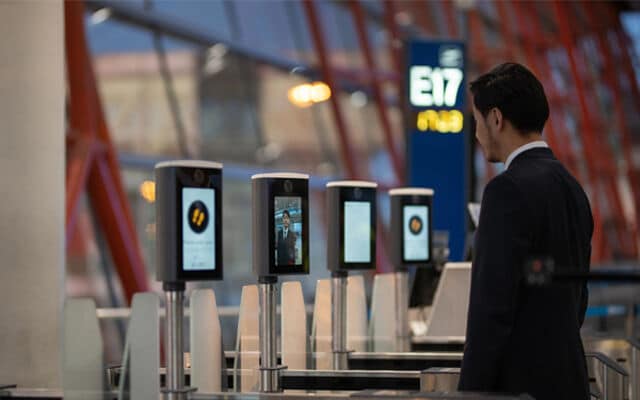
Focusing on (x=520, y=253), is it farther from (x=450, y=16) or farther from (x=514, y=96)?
(x=450, y=16)

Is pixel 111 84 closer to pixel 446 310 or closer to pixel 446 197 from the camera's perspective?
pixel 446 197

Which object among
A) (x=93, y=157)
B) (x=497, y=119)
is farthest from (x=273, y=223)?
(x=93, y=157)

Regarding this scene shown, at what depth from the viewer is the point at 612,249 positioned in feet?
97.0

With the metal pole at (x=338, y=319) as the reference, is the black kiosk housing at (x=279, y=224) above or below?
above

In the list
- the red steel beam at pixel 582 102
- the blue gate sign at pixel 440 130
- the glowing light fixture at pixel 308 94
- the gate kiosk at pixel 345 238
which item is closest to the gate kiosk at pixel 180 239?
the gate kiosk at pixel 345 238

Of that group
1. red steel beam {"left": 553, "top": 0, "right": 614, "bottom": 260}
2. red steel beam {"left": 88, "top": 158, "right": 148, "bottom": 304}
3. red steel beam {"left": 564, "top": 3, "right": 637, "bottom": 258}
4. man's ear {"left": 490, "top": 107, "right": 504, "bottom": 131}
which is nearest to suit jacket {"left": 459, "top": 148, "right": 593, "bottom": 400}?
man's ear {"left": 490, "top": 107, "right": 504, "bottom": 131}

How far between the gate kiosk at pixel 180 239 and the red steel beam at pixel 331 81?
11.1m

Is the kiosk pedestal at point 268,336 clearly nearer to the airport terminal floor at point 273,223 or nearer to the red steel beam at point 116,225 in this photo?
the airport terminal floor at point 273,223

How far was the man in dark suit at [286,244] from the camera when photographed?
424 centimetres

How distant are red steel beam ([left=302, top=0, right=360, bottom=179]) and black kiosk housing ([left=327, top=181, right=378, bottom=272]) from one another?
9332mm

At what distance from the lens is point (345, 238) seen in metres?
5.30

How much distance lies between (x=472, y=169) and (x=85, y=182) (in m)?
3.00

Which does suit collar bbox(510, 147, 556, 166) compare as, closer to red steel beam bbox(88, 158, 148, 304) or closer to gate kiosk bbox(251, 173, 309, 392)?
gate kiosk bbox(251, 173, 309, 392)

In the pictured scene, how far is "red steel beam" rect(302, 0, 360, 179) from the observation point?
48.0ft
